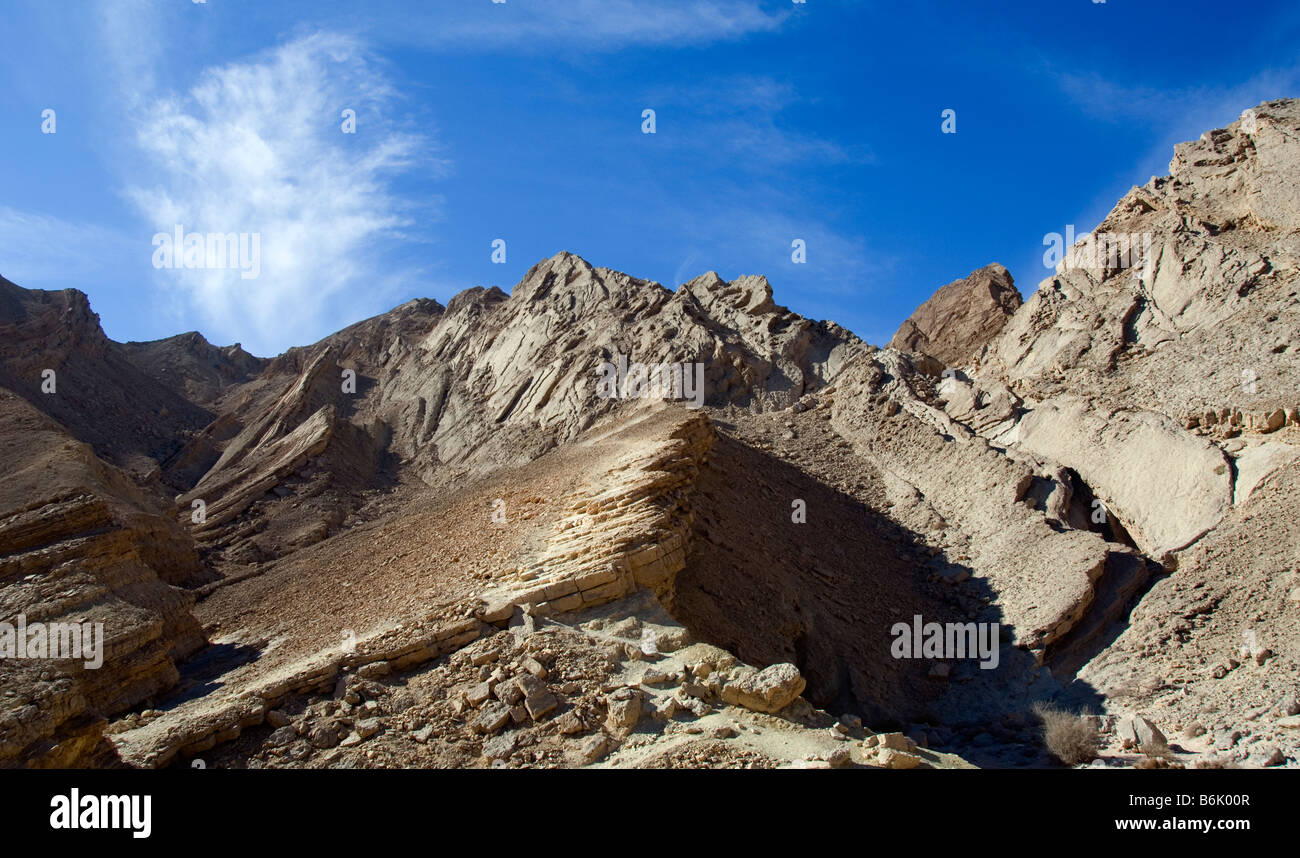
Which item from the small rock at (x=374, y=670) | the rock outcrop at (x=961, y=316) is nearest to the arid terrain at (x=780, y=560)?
the small rock at (x=374, y=670)

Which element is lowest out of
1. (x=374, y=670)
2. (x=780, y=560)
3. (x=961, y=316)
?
(x=374, y=670)

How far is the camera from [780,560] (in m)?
18.1

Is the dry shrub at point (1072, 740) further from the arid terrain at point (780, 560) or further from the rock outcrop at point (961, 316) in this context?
the rock outcrop at point (961, 316)

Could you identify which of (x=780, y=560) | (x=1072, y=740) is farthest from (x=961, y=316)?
(x=1072, y=740)

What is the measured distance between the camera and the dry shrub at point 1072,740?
1255cm

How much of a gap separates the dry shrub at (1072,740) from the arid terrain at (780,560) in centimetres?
7

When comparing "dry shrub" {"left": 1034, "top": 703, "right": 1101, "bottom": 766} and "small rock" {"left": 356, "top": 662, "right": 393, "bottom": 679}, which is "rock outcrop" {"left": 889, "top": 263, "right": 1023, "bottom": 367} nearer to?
"dry shrub" {"left": 1034, "top": 703, "right": 1101, "bottom": 766}

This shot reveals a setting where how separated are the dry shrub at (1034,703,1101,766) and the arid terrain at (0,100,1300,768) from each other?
0.07 meters

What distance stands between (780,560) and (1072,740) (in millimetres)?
6694

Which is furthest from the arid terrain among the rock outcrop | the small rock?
the rock outcrop

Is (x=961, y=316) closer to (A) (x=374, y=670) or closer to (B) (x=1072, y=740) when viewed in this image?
(B) (x=1072, y=740)

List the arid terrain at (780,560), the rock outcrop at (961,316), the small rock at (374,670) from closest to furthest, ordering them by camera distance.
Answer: the arid terrain at (780,560) < the small rock at (374,670) < the rock outcrop at (961,316)

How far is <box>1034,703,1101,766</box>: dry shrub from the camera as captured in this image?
12555 millimetres
